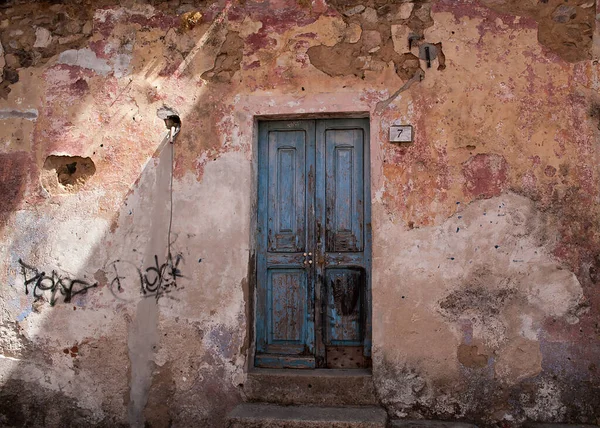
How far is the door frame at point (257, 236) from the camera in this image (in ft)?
14.1

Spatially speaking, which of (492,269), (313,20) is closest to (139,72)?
(313,20)

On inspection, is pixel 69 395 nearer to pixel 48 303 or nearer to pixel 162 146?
pixel 48 303

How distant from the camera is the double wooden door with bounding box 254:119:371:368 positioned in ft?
14.3

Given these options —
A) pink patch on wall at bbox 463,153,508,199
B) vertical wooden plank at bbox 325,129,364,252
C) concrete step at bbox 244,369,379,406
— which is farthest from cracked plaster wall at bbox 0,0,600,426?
vertical wooden plank at bbox 325,129,364,252

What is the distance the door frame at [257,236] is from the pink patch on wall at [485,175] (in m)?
0.73

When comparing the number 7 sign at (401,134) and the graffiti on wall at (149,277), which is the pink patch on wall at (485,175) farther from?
the graffiti on wall at (149,277)

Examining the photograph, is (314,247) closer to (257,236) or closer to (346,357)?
(257,236)

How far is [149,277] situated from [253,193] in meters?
1.05

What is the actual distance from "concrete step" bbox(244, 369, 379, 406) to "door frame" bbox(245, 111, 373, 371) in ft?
0.52

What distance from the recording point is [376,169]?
13.9ft

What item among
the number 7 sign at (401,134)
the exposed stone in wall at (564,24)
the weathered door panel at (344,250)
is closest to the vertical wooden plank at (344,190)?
the weathered door panel at (344,250)

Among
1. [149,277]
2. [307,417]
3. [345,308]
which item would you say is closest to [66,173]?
[149,277]

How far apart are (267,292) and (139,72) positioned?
6.75ft

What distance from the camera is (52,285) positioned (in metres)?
4.55
